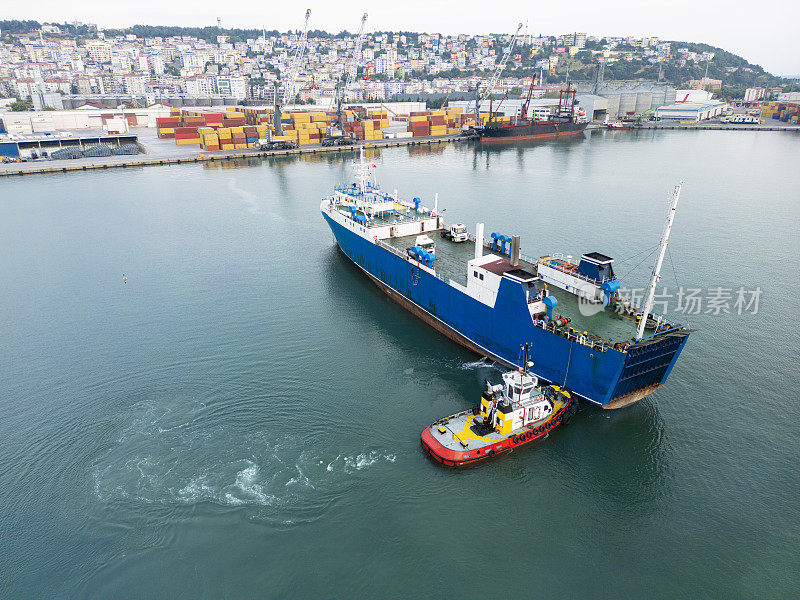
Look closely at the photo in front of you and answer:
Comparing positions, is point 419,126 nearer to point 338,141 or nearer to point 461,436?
point 338,141

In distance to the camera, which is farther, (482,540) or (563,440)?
(563,440)

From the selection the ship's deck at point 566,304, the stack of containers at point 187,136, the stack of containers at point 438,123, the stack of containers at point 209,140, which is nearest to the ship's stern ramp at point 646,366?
the ship's deck at point 566,304

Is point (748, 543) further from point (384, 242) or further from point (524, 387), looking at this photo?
point (384, 242)

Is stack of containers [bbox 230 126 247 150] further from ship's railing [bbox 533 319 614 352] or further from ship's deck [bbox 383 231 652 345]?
ship's railing [bbox 533 319 614 352]

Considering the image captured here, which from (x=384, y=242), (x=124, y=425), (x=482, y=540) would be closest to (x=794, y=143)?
(x=384, y=242)

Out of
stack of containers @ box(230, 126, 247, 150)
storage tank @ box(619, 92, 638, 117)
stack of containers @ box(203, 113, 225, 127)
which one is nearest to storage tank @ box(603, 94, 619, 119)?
storage tank @ box(619, 92, 638, 117)

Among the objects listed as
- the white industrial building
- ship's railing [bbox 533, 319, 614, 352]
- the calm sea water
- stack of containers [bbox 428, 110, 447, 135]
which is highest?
the white industrial building
